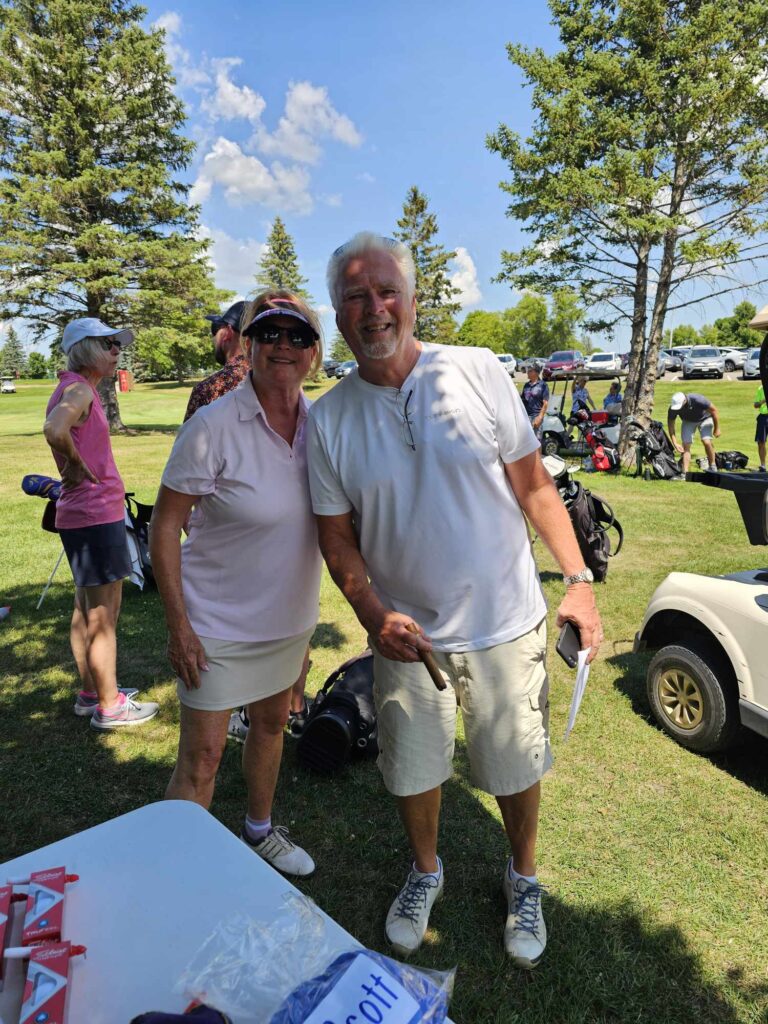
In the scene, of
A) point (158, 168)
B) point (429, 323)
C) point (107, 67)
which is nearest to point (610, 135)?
point (158, 168)

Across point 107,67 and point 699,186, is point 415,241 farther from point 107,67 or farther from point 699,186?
point 699,186

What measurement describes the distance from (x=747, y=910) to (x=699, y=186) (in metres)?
13.5

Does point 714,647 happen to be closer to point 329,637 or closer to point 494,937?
point 494,937

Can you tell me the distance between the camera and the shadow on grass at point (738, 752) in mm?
3188

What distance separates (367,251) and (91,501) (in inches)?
90.9

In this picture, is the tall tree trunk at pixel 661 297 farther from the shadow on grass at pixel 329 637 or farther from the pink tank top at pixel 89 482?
the pink tank top at pixel 89 482

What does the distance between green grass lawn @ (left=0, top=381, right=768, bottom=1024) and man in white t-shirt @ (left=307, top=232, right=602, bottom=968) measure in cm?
19

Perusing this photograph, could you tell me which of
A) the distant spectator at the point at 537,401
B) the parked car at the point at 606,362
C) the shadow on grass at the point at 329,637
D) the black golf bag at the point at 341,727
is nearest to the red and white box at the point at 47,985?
the black golf bag at the point at 341,727

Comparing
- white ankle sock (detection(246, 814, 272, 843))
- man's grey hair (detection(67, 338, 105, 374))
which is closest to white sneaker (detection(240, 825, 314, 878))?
white ankle sock (detection(246, 814, 272, 843))

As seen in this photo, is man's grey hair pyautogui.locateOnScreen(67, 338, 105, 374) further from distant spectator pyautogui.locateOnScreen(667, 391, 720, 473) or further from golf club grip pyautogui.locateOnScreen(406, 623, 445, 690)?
distant spectator pyautogui.locateOnScreen(667, 391, 720, 473)

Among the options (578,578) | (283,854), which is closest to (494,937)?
(283,854)

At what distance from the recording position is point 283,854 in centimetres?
260

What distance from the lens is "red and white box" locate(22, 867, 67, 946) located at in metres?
1.06

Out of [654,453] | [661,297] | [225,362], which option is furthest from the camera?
[661,297]
